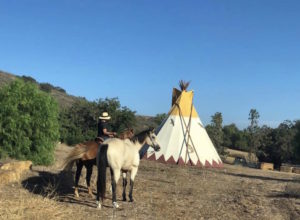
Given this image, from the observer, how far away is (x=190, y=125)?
2014 cm

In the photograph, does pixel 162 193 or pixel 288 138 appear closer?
pixel 162 193

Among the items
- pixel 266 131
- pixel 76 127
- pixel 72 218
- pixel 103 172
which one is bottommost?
pixel 72 218

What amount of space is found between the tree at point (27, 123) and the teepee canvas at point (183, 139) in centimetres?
568

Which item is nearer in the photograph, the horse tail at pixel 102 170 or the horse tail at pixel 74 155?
the horse tail at pixel 102 170

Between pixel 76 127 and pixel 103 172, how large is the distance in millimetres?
26948

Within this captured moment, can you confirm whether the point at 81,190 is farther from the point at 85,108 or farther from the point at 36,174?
the point at 85,108

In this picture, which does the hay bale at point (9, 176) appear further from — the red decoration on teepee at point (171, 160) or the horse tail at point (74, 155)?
the red decoration on teepee at point (171, 160)

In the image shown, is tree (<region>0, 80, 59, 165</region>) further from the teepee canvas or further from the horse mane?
the horse mane

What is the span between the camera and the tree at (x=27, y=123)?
14836 mm

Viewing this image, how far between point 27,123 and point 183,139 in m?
7.98

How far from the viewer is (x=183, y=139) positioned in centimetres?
1958

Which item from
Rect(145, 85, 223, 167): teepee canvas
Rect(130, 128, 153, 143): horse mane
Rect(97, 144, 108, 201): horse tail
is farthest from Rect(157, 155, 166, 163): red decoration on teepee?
Rect(97, 144, 108, 201): horse tail

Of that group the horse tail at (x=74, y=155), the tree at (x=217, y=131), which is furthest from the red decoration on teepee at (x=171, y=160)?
the tree at (x=217, y=131)

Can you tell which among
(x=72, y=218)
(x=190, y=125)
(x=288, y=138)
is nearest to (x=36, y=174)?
(x=72, y=218)
